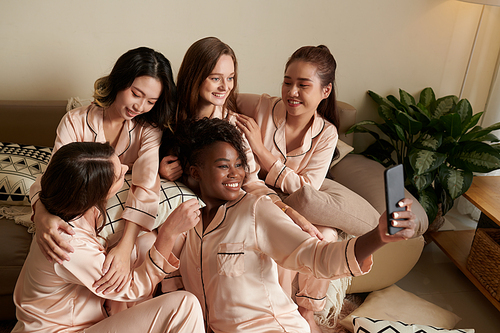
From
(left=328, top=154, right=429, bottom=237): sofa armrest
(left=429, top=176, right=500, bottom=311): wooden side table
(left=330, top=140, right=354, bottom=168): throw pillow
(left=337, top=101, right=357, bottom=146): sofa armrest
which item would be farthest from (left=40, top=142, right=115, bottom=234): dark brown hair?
(left=429, top=176, right=500, bottom=311): wooden side table

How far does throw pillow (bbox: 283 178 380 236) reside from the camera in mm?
1604

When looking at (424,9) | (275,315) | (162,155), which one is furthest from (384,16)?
(275,315)

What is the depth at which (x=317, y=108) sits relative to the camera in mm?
2049

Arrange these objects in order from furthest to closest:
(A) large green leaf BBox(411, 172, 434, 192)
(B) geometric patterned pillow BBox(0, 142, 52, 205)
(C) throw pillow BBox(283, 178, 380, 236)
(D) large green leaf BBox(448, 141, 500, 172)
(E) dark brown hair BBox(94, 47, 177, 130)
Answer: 1. (A) large green leaf BBox(411, 172, 434, 192)
2. (D) large green leaf BBox(448, 141, 500, 172)
3. (B) geometric patterned pillow BBox(0, 142, 52, 205)
4. (C) throw pillow BBox(283, 178, 380, 236)
5. (E) dark brown hair BBox(94, 47, 177, 130)

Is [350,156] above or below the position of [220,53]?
below

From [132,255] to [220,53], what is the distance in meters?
0.83

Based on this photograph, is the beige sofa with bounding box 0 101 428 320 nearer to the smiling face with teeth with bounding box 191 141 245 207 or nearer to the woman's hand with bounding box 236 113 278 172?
the woman's hand with bounding box 236 113 278 172

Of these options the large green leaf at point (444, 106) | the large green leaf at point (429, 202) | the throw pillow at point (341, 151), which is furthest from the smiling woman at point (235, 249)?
the large green leaf at point (444, 106)

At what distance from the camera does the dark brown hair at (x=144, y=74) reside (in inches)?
58.9

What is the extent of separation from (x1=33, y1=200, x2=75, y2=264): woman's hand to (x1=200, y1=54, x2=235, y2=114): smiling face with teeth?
0.74m

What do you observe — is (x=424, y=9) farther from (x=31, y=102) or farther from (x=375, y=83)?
(x=31, y=102)

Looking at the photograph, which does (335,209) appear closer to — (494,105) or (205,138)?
(205,138)

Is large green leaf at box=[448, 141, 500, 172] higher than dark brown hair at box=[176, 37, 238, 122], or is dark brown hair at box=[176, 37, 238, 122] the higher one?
dark brown hair at box=[176, 37, 238, 122]

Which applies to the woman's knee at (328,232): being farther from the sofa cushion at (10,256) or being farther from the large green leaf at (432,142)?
the sofa cushion at (10,256)
